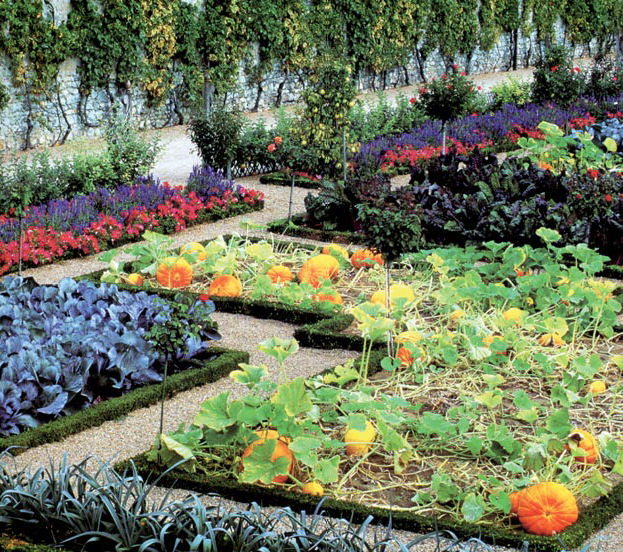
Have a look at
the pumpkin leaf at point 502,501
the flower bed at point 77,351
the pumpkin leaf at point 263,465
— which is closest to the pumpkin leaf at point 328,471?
the pumpkin leaf at point 263,465

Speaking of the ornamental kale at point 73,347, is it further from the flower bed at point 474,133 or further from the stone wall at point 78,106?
the flower bed at point 474,133

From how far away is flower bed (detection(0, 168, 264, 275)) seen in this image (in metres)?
9.11

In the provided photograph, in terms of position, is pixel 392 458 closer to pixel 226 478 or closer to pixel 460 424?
pixel 460 424

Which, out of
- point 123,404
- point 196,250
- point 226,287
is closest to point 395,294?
point 226,287

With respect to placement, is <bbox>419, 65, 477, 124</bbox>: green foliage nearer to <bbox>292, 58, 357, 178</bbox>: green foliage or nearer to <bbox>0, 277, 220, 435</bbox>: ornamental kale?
<bbox>292, 58, 357, 178</bbox>: green foliage

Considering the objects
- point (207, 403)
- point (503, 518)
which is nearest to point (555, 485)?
point (503, 518)

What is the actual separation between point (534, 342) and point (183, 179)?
22.5ft

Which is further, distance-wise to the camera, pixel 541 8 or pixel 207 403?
pixel 541 8

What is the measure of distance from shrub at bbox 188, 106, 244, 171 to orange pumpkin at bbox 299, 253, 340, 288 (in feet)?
13.7

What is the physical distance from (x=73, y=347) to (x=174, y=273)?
219 centimetres

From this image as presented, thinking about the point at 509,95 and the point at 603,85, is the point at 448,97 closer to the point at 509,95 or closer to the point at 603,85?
the point at 509,95

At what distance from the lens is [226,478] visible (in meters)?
4.81

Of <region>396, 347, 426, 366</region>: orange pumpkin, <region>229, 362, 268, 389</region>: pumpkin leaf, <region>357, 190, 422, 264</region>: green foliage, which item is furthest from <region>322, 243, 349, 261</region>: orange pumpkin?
<region>229, 362, 268, 389</region>: pumpkin leaf

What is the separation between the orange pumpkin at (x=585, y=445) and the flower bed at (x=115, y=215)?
5332 millimetres
